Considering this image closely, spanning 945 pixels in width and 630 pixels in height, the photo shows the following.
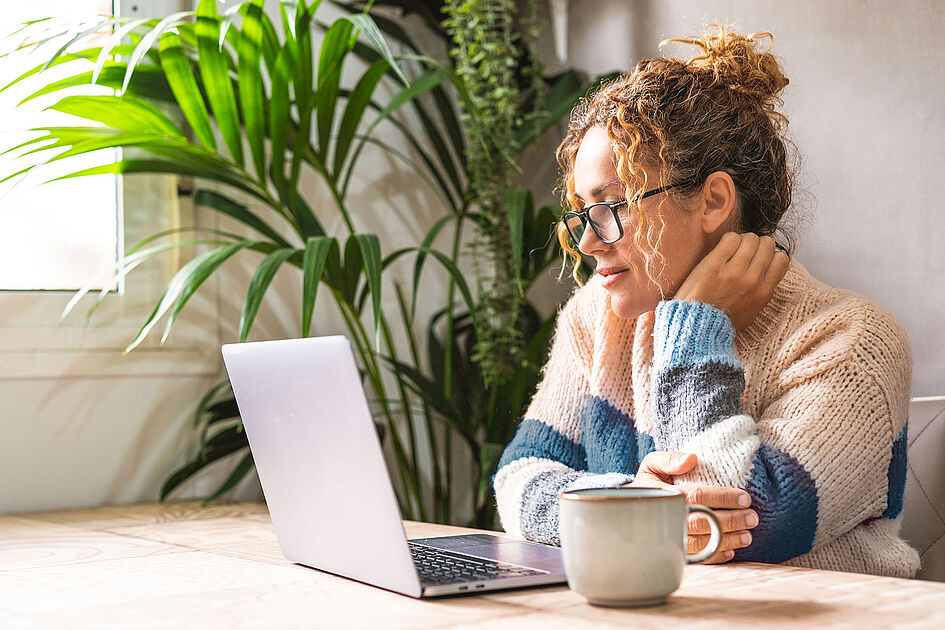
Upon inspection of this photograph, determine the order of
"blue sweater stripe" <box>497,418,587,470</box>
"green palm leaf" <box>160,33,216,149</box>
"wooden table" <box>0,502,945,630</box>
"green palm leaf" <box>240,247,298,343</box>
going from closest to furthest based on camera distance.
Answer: "wooden table" <box>0,502,945,630</box> → "blue sweater stripe" <box>497,418,587,470</box> → "green palm leaf" <box>240,247,298,343</box> → "green palm leaf" <box>160,33,216,149</box>

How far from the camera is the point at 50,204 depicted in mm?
1888

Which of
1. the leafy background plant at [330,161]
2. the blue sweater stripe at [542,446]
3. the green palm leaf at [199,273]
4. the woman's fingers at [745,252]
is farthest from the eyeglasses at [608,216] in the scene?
the green palm leaf at [199,273]

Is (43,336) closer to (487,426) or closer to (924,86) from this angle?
(487,426)

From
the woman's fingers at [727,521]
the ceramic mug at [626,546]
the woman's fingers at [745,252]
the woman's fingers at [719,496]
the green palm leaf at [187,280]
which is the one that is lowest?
the woman's fingers at [727,521]

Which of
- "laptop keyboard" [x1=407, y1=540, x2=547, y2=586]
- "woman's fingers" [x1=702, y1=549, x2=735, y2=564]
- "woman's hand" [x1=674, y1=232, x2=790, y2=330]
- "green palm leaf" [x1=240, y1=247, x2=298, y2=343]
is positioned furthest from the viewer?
"green palm leaf" [x1=240, y1=247, x2=298, y2=343]

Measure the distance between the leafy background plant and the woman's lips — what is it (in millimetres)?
383

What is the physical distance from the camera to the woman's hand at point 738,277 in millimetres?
1195

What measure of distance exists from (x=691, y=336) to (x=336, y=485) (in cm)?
51

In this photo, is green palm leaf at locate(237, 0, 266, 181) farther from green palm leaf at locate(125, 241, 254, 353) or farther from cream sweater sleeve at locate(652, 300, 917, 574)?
cream sweater sleeve at locate(652, 300, 917, 574)

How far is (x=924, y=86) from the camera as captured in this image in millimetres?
1568

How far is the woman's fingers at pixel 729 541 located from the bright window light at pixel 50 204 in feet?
4.08

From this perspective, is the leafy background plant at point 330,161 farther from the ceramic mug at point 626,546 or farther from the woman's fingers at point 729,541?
the ceramic mug at point 626,546

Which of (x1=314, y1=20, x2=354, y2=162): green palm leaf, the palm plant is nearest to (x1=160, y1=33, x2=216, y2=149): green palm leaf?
the palm plant

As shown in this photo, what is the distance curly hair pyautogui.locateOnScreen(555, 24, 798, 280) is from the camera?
1238 mm
